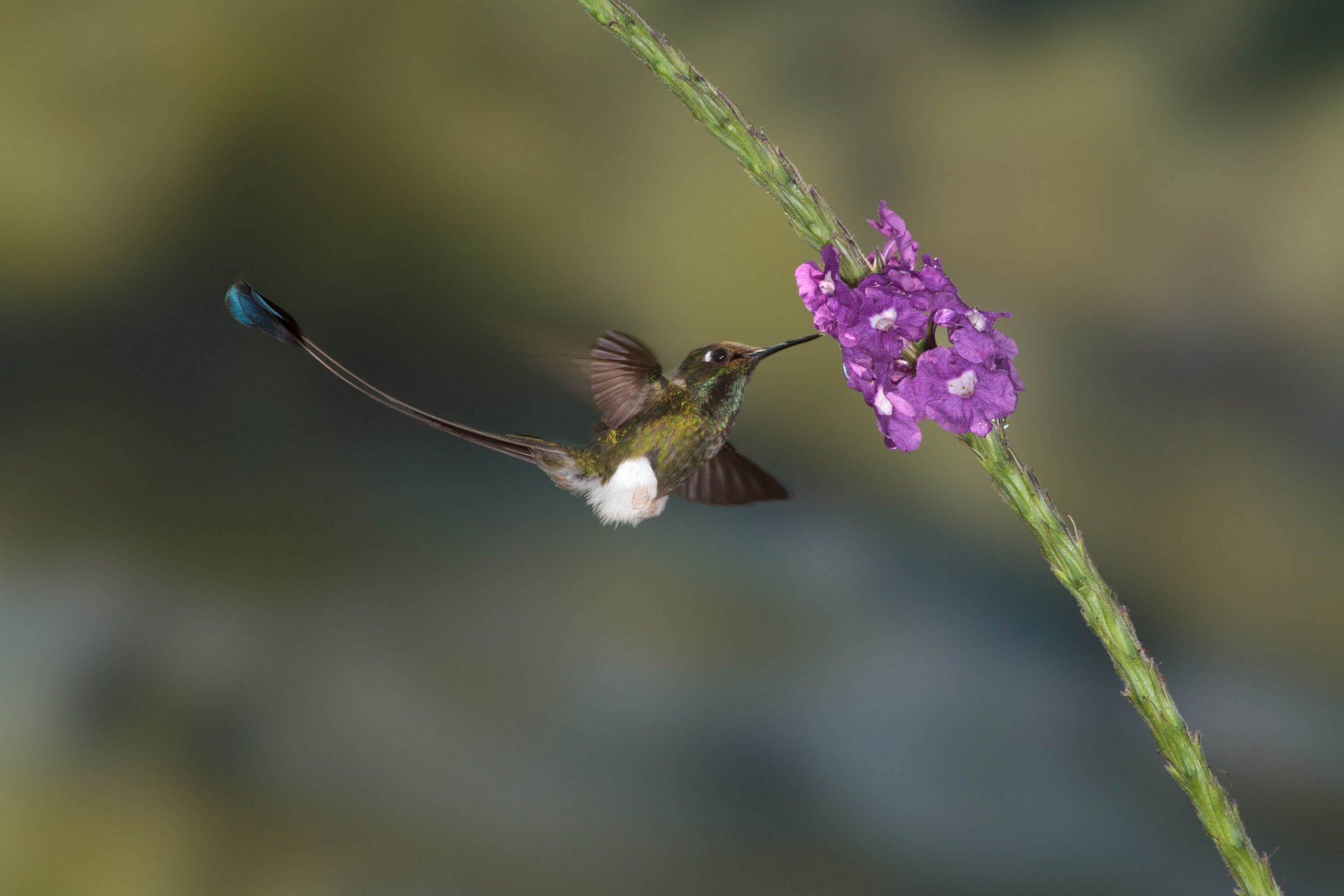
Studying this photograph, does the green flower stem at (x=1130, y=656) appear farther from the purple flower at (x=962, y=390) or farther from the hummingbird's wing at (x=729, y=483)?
the hummingbird's wing at (x=729, y=483)

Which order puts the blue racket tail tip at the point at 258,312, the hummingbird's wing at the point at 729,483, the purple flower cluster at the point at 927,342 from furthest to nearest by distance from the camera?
1. the hummingbird's wing at the point at 729,483
2. the blue racket tail tip at the point at 258,312
3. the purple flower cluster at the point at 927,342

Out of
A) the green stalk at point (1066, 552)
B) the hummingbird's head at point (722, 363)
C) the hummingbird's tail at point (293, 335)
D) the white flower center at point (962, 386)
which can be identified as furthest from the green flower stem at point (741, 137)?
the hummingbird's tail at point (293, 335)

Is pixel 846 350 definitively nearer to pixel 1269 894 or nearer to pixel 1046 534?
pixel 1046 534

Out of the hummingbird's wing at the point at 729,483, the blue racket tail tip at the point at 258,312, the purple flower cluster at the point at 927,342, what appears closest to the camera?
the purple flower cluster at the point at 927,342

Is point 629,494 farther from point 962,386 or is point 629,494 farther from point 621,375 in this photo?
point 962,386

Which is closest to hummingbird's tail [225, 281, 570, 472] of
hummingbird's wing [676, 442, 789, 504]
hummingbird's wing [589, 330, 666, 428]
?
hummingbird's wing [589, 330, 666, 428]

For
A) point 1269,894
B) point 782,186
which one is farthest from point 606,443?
point 1269,894
